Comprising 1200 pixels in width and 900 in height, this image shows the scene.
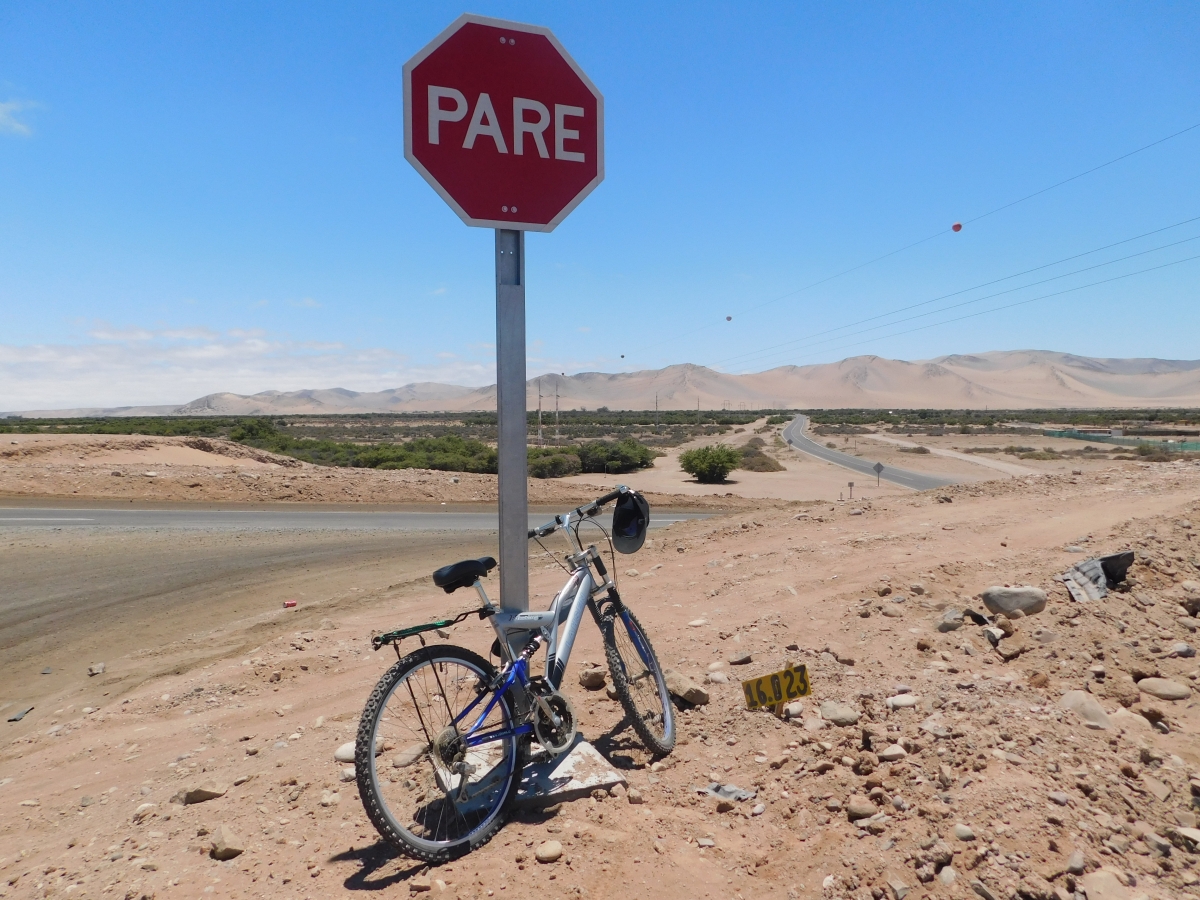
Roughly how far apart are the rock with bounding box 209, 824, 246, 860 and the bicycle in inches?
20.8

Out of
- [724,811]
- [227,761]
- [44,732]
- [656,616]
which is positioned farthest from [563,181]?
[44,732]

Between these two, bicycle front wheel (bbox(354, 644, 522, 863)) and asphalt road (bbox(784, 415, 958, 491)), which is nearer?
bicycle front wheel (bbox(354, 644, 522, 863))

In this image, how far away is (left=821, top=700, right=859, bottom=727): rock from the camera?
3.39m

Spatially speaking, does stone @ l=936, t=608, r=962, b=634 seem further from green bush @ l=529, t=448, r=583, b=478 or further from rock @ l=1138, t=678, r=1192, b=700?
green bush @ l=529, t=448, r=583, b=478

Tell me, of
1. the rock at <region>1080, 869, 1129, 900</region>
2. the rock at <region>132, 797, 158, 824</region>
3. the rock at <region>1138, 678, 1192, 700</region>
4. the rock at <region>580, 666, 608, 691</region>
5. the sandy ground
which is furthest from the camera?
the rock at <region>580, 666, 608, 691</region>

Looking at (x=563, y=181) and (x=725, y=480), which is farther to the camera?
(x=725, y=480)

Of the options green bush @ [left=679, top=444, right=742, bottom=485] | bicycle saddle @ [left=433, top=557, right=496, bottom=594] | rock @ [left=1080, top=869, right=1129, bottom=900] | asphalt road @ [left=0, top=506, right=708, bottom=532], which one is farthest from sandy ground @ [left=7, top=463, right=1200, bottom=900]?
green bush @ [left=679, top=444, right=742, bottom=485]

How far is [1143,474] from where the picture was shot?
11.7 meters

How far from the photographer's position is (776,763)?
3150 mm

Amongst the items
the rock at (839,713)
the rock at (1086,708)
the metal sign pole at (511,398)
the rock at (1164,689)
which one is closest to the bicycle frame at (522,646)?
the metal sign pole at (511,398)

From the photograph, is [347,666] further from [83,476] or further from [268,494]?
[83,476]

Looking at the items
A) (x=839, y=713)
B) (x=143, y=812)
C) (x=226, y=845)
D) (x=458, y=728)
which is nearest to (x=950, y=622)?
(x=839, y=713)

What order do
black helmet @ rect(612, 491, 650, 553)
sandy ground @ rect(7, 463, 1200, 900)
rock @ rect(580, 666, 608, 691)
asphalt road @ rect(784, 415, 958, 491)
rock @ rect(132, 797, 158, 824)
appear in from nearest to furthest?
sandy ground @ rect(7, 463, 1200, 900)
rock @ rect(132, 797, 158, 824)
black helmet @ rect(612, 491, 650, 553)
rock @ rect(580, 666, 608, 691)
asphalt road @ rect(784, 415, 958, 491)

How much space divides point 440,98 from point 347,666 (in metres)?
4.57
